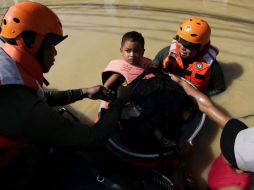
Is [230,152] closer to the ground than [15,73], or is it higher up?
closer to the ground

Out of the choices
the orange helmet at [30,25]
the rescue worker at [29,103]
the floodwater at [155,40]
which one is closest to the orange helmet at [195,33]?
the floodwater at [155,40]

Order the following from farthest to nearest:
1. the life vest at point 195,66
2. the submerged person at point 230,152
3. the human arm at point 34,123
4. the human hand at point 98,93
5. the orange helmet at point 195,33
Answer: the life vest at point 195,66, the orange helmet at point 195,33, the human hand at point 98,93, the human arm at point 34,123, the submerged person at point 230,152

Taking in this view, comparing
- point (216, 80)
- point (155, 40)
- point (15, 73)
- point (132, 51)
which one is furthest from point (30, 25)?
point (155, 40)

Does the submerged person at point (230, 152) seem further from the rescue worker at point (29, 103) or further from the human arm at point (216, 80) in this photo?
the rescue worker at point (29, 103)

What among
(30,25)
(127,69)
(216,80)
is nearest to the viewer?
(30,25)

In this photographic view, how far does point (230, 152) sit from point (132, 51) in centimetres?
163

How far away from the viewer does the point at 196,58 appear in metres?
3.45

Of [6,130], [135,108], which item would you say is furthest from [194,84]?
[6,130]

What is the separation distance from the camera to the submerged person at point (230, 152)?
4.99ft

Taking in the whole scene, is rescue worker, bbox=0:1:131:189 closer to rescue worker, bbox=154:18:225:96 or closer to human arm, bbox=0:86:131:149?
human arm, bbox=0:86:131:149

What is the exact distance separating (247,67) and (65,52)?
7.18ft

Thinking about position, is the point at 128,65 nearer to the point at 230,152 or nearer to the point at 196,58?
the point at 196,58

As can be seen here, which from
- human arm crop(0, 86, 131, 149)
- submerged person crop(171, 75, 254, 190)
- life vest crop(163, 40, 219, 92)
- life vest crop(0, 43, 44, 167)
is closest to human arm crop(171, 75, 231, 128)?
submerged person crop(171, 75, 254, 190)

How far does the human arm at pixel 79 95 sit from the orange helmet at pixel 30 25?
62cm
